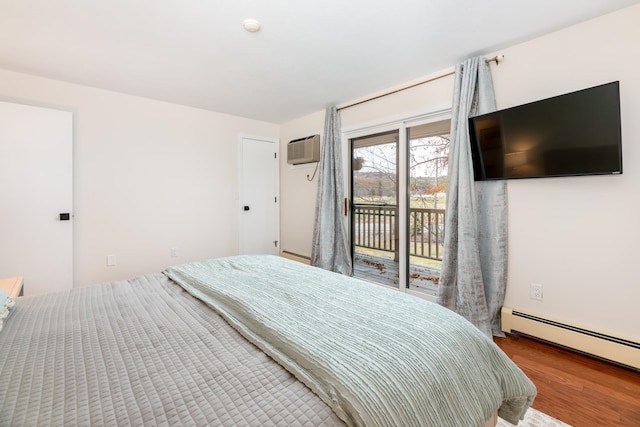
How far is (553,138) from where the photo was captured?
2.01 m

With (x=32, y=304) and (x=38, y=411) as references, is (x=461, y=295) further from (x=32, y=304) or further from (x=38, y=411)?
(x=32, y=304)

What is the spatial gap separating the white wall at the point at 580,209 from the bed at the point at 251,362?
54.0 inches

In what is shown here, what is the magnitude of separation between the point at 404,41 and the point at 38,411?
8.96 feet

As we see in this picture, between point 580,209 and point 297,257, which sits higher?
point 580,209

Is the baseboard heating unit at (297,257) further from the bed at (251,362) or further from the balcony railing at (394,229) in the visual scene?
the bed at (251,362)

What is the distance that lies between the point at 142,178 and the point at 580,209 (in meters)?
4.31

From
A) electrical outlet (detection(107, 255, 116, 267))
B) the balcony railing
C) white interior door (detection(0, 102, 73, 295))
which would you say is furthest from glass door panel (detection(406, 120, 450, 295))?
white interior door (detection(0, 102, 73, 295))

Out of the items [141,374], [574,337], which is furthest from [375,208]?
[141,374]

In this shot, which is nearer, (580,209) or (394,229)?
(580,209)

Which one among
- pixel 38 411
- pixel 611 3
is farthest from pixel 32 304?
pixel 611 3

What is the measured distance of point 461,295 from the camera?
240 cm

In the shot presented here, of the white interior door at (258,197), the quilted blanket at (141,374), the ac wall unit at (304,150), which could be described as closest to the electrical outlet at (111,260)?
the white interior door at (258,197)

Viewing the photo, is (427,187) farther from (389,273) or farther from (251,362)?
(251,362)

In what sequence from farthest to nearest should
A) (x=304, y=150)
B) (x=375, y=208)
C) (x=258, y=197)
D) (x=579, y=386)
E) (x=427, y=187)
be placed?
(x=258, y=197)
(x=304, y=150)
(x=375, y=208)
(x=427, y=187)
(x=579, y=386)
